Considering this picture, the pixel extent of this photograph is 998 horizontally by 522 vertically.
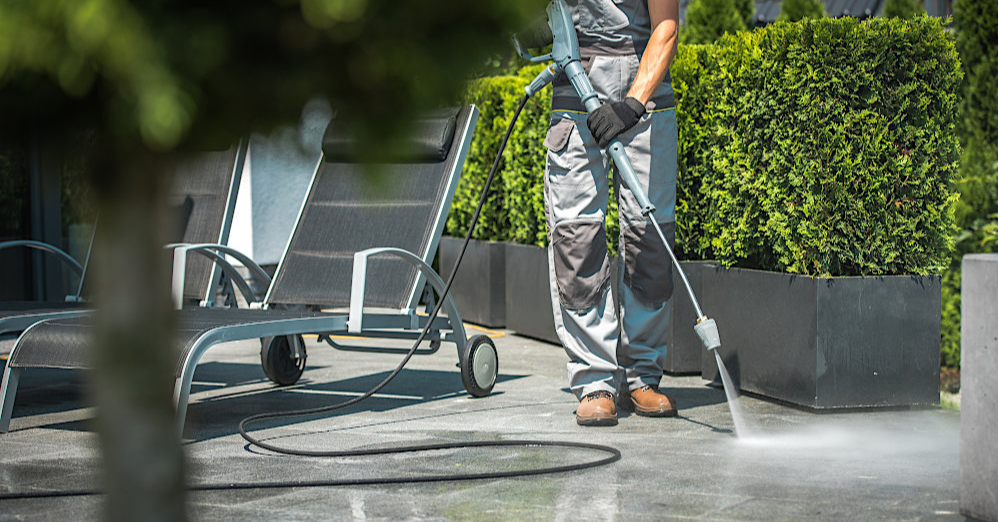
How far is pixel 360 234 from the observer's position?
221 inches

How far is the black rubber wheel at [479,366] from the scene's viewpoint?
5152 millimetres

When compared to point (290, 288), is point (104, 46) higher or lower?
higher

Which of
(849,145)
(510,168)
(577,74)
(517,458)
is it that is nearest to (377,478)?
(517,458)

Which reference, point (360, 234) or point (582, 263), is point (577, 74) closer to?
point (582, 263)

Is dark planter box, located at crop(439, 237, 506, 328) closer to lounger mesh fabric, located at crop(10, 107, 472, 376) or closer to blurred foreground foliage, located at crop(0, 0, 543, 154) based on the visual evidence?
lounger mesh fabric, located at crop(10, 107, 472, 376)

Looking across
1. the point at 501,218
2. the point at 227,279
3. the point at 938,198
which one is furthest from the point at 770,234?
the point at 501,218

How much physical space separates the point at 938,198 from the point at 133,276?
14.3ft

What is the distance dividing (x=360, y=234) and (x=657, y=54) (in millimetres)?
1809

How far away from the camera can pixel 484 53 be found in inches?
48.1

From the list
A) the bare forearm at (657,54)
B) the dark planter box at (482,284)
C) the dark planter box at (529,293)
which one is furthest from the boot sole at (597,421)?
the dark planter box at (482,284)

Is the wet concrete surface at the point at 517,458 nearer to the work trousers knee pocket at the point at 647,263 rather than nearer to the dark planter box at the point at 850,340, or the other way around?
the dark planter box at the point at 850,340

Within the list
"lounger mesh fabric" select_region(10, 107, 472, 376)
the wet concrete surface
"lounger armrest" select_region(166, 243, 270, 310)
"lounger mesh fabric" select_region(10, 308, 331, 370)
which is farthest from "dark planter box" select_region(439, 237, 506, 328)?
"lounger mesh fabric" select_region(10, 308, 331, 370)

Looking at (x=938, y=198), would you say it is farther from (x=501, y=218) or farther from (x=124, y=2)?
(x=124, y=2)

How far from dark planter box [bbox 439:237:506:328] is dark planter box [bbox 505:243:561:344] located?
149mm
